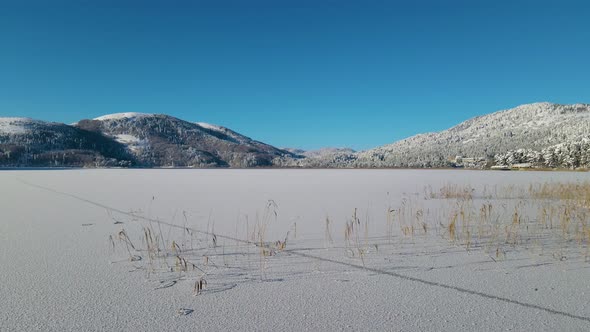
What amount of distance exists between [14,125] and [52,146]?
3055 cm

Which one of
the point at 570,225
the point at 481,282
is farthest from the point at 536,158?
the point at 481,282

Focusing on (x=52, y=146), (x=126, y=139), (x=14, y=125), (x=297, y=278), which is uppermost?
(x=14, y=125)

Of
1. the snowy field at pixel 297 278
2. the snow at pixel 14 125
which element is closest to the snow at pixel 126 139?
the snow at pixel 14 125

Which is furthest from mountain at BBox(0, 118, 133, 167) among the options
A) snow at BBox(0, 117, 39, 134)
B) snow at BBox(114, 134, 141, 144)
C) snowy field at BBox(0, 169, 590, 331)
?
snowy field at BBox(0, 169, 590, 331)

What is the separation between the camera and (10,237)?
4.49 m

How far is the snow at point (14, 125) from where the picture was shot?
13720 centimetres

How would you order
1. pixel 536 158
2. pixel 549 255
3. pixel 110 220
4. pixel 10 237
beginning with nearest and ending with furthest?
pixel 549 255, pixel 10 237, pixel 110 220, pixel 536 158

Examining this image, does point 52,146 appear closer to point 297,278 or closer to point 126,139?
point 126,139

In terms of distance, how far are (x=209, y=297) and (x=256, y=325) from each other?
0.60m

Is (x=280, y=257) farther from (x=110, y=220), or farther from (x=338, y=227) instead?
(x=110, y=220)

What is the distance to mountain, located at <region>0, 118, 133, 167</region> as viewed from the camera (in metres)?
111

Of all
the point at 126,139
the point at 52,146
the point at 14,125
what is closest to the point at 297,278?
the point at 52,146

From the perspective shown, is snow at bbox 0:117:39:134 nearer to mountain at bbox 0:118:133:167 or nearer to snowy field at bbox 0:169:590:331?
mountain at bbox 0:118:133:167

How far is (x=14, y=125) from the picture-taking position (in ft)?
482
